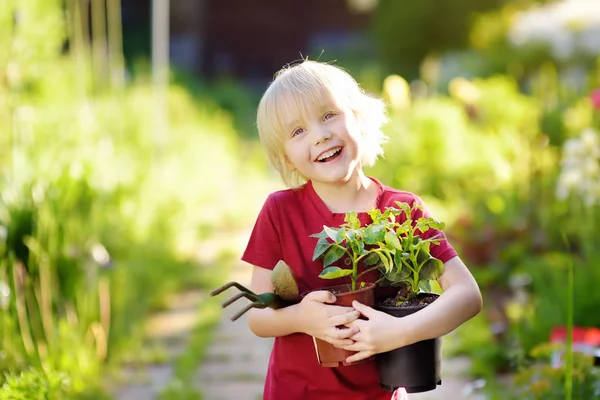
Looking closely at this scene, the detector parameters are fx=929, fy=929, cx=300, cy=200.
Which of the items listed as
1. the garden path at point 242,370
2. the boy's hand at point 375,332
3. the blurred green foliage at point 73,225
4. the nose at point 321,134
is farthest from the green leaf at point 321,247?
the garden path at point 242,370

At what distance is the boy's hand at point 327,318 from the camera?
160cm

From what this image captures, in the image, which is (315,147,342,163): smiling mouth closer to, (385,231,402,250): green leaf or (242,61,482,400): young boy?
(242,61,482,400): young boy

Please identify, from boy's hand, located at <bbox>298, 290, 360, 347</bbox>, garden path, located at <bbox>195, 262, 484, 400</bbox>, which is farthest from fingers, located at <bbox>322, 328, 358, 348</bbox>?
garden path, located at <bbox>195, 262, 484, 400</bbox>

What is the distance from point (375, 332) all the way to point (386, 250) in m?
0.14

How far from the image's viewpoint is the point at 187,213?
6.22 meters

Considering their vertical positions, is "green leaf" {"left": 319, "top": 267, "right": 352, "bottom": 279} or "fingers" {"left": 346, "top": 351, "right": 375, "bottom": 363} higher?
"green leaf" {"left": 319, "top": 267, "right": 352, "bottom": 279}

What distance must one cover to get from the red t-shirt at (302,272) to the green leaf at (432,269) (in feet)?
0.25

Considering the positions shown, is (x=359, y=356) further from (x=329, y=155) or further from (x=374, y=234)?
(x=329, y=155)

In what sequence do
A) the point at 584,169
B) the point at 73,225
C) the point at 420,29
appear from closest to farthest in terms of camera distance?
the point at 73,225 < the point at 584,169 < the point at 420,29

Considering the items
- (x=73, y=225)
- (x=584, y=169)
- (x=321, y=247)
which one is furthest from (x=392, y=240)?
→ (x=584, y=169)

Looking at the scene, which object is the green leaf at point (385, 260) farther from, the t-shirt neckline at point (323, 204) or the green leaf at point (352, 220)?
the t-shirt neckline at point (323, 204)

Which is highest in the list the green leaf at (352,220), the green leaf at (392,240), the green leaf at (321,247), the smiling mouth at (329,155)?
the smiling mouth at (329,155)

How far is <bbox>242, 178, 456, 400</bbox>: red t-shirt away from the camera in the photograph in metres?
1.74

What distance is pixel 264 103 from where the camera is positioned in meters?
1.79
